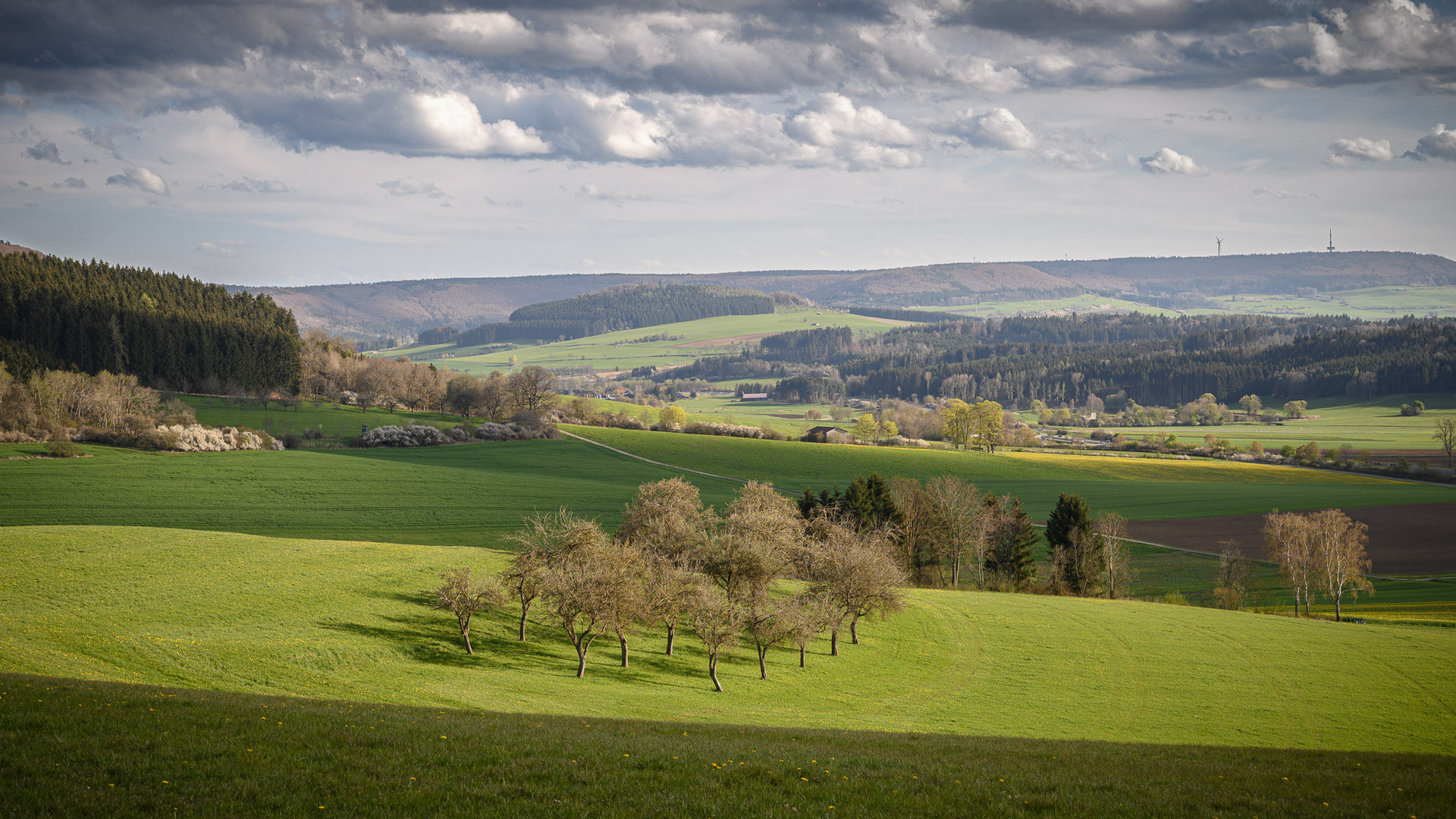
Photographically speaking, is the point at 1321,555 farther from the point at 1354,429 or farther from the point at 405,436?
the point at 1354,429

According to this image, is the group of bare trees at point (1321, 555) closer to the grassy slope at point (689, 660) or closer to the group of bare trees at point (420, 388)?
the grassy slope at point (689, 660)

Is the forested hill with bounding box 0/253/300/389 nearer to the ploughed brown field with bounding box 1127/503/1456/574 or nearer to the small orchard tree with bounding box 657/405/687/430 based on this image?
the small orchard tree with bounding box 657/405/687/430

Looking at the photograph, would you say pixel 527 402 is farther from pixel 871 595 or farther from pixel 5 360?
pixel 871 595

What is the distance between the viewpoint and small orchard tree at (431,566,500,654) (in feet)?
120

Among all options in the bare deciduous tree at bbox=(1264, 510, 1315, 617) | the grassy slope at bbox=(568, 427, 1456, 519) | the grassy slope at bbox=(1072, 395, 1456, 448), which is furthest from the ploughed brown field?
the grassy slope at bbox=(1072, 395, 1456, 448)

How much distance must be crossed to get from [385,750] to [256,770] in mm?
2275

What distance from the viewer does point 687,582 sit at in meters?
40.0

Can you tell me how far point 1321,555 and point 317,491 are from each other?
86545 mm

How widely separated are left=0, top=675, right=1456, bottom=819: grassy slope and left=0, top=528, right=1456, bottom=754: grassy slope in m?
9.38

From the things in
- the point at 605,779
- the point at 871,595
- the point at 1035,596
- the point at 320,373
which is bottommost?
the point at 1035,596

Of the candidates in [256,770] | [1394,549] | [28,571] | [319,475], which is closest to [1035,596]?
[1394,549]

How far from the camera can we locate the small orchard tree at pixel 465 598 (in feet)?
120

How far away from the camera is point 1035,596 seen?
59688 millimetres

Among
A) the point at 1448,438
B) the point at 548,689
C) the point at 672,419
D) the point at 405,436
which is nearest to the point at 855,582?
the point at 548,689
